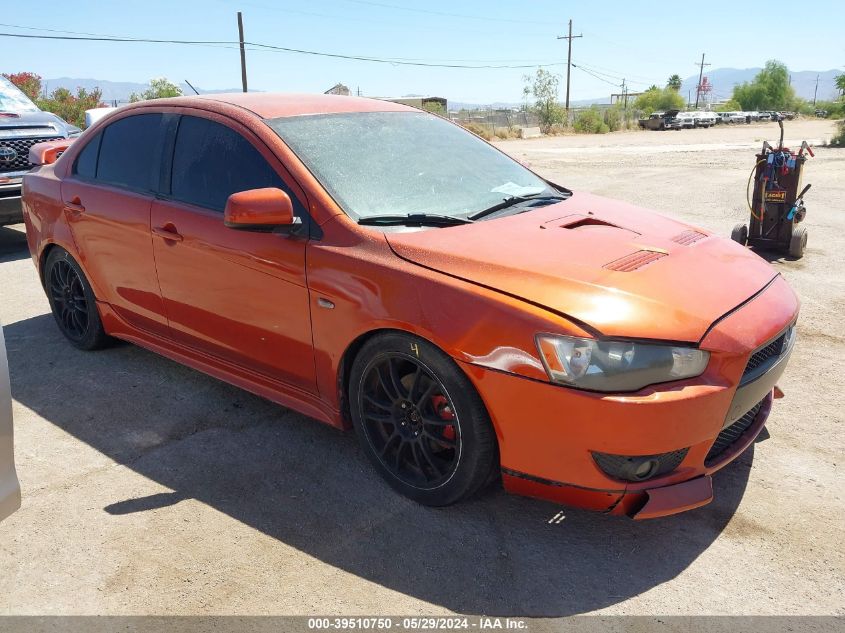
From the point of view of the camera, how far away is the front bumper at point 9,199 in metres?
7.90

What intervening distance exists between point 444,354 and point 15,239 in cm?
843

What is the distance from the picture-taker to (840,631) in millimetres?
2328

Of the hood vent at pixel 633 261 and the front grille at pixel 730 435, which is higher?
the hood vent at pixel 633 261

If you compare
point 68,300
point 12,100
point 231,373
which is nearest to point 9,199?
point 12,100

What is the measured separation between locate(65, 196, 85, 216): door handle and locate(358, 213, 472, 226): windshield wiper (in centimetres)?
227

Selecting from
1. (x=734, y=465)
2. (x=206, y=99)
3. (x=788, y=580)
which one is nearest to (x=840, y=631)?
(x=788, y=580)

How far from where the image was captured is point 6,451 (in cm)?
229

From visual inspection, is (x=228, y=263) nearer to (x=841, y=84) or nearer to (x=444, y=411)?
(x=444, y=411)

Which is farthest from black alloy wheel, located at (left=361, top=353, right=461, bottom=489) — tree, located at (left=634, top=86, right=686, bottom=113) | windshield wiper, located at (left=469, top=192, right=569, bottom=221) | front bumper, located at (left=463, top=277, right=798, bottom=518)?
tree, located at (left=634, top=86, right=686, bottom=113)

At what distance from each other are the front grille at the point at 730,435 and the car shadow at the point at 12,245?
7.68 meters

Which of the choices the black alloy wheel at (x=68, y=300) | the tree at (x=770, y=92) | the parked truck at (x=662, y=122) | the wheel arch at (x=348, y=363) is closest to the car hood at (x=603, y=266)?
the wheel arch at (x=348, y=363)

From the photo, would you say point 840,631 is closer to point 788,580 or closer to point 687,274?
point 788,580

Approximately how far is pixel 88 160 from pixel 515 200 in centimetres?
281

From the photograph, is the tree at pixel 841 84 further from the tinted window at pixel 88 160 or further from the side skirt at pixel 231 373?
the side skirt at pixel 231 373
